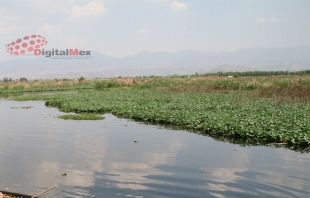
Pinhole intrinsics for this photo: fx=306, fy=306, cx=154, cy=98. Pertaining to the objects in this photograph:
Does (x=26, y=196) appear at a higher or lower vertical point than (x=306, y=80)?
lower

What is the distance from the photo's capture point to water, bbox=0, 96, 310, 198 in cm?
760

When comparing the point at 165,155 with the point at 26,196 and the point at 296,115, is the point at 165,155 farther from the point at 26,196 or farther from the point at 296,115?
the point at 296,115

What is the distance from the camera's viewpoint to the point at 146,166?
9.44m

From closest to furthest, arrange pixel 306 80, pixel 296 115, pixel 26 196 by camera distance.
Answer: pixel 26 196 < pixel 296 115 < pixel 306 80

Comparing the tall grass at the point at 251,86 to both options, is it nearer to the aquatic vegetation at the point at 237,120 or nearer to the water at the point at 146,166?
the aquatic vegetation at the point at 237,120

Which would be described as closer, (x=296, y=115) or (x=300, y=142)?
(x=300, y=142)

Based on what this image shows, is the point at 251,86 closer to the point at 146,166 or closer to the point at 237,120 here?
the point at 237,120

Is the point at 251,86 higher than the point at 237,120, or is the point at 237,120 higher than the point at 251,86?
the point at 251,86

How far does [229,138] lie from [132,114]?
7.72m

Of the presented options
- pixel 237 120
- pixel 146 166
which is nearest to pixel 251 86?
pixel 237 120

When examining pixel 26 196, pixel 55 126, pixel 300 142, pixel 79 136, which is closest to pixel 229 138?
pixel 300 142

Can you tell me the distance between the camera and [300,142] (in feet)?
36.5

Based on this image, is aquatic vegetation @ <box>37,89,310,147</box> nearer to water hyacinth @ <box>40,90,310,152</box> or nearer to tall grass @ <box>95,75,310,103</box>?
water hyacinth @ <box>40,90,310,152</box>

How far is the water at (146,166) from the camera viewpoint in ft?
24.9
